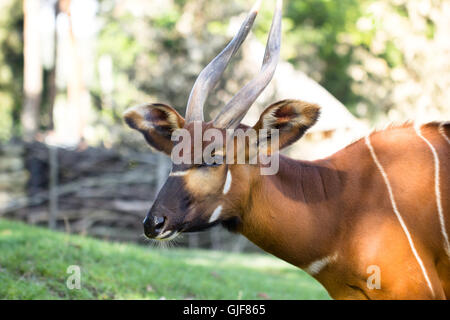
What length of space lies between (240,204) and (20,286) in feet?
7.69

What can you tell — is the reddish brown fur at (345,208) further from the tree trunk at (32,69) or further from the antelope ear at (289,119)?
the tree trunk at (32,69)

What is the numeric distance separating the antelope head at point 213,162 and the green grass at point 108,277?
1.96 m

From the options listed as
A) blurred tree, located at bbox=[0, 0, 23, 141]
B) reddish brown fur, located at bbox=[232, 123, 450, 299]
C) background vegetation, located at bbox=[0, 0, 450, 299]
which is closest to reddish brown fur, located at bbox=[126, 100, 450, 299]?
reddish brown fur, located at bbox=[232, 123, 450, 299]

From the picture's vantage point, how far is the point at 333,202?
129 inches

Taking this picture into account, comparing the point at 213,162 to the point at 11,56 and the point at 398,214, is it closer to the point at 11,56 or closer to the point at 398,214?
the point at 398,214

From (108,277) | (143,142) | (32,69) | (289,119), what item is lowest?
(108,277)

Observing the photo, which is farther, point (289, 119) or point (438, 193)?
point (289, 119)

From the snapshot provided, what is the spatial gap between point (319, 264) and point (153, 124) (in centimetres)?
145

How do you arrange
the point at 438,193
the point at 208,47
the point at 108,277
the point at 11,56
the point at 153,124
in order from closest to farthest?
the point at 438,193 → the point at 153,124 → the point at 108,277 → the point at 208,47 → the point at 11,56

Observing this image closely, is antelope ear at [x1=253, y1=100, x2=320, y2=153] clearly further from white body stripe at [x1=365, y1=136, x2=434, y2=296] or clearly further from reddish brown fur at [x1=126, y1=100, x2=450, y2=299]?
white body stripe at [x1=365, y1=136, x2=434, y2=296]

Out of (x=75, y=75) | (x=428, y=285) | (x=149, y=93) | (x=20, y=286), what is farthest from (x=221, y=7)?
(x=428, y=285)

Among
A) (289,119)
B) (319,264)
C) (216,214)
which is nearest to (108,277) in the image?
(216,214)

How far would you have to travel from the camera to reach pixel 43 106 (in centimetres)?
2488
